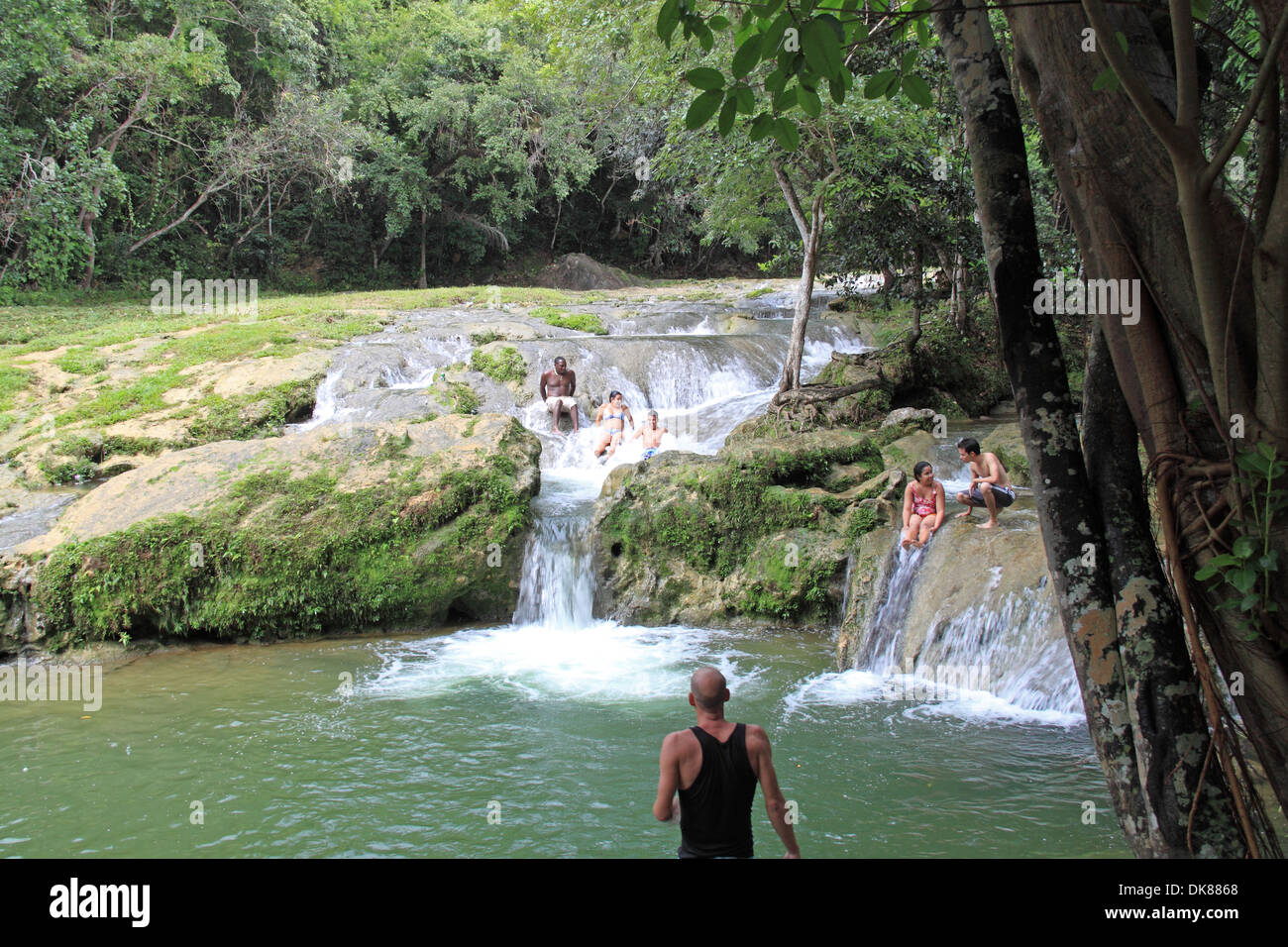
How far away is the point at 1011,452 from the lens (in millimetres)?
10992

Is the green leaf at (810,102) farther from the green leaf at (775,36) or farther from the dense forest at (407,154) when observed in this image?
the dense forest at (407,154)

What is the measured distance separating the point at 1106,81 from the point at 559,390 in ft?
39.8

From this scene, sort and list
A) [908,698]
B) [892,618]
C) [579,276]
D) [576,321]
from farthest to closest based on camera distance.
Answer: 1. [579,276]
2. [576,321]
3. [892,618]
4. [908,698]

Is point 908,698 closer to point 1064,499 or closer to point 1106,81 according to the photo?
point 1064,499

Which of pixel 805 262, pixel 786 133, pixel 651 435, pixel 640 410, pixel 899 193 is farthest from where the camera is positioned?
pixel 640 410

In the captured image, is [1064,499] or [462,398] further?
[462,398]

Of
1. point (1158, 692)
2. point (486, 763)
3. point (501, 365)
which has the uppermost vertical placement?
point (501, 365)

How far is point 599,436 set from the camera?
13703mm

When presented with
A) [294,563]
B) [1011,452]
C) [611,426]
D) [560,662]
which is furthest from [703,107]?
[611,426]

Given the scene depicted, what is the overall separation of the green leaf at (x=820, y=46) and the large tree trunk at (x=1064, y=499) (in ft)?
3.18

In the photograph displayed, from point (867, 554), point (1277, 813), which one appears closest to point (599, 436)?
point (867, 554)

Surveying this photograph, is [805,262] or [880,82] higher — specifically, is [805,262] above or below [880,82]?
above

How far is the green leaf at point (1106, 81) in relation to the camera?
3176 mm

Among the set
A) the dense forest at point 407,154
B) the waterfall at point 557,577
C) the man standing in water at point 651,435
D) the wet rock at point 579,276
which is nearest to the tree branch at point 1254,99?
the waterfall at point 557,577
